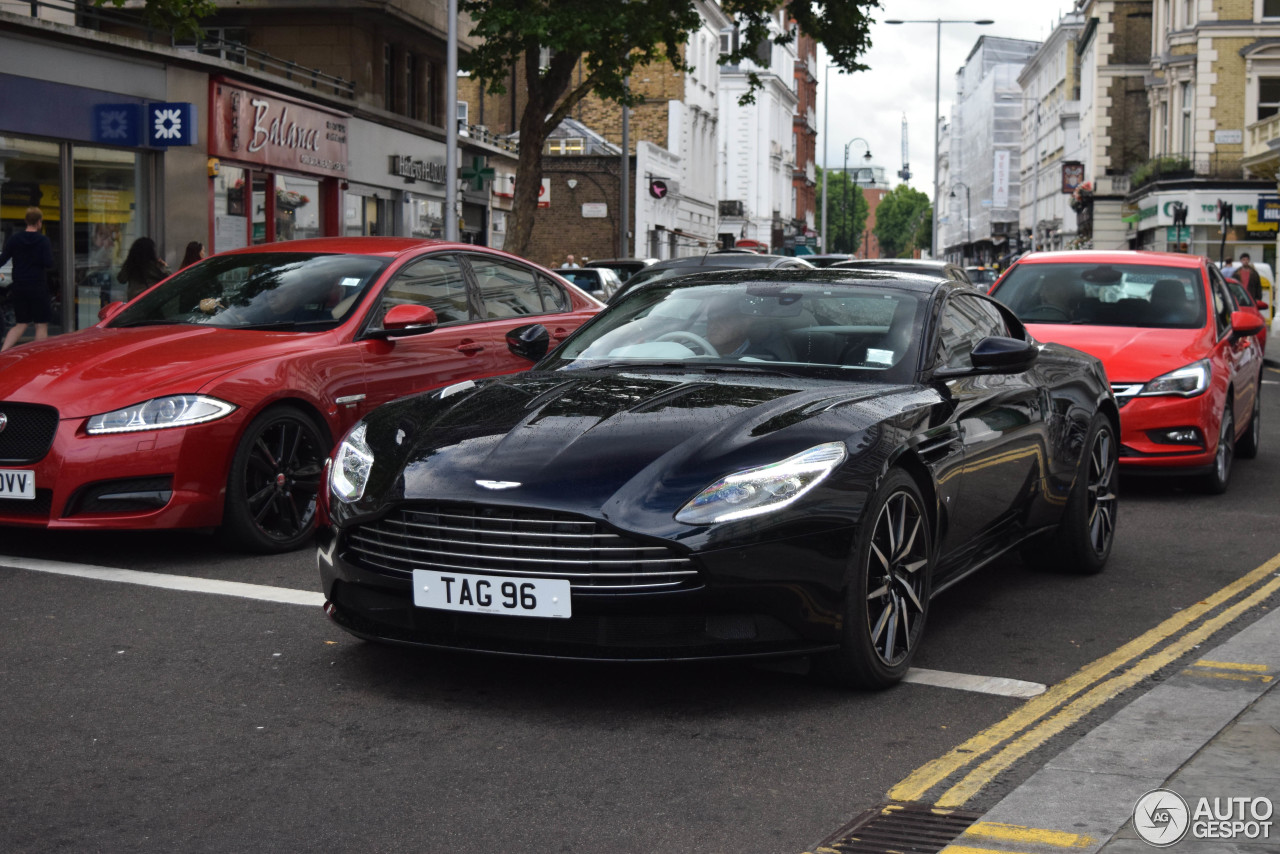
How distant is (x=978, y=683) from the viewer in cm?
509

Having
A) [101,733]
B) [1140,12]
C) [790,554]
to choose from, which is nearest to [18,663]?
[101,733]

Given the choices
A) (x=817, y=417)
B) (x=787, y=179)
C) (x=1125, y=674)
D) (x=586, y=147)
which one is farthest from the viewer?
(x=787, y=179)

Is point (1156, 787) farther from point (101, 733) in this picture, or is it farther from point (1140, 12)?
Result: point (1140, 12)

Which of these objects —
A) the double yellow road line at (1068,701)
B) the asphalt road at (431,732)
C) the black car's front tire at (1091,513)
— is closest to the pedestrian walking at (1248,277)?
the black car's front tire at (1091,513)

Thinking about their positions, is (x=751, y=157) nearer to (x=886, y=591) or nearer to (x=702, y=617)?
(x=886, y=591)

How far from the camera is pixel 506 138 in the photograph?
42812 mm

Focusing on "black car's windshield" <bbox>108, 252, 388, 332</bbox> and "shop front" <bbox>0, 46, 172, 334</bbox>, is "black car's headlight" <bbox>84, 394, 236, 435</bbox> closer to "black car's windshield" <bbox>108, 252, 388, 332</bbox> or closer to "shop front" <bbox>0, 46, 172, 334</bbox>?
"black car's windshield" <bbox>108, 252, 388, 332</bbox>

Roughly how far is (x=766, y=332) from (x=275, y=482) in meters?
2.71

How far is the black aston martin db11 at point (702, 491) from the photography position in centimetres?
445

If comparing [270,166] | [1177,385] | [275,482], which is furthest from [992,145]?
[275,482]

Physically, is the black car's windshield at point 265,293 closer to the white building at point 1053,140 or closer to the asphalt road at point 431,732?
the asphalt road at point 431,732

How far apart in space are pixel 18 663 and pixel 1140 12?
72.9m

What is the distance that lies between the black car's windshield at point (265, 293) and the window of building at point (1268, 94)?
170ft

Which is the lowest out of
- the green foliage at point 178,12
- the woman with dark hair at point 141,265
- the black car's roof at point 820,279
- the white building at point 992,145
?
the black car's roof at point 820,279
